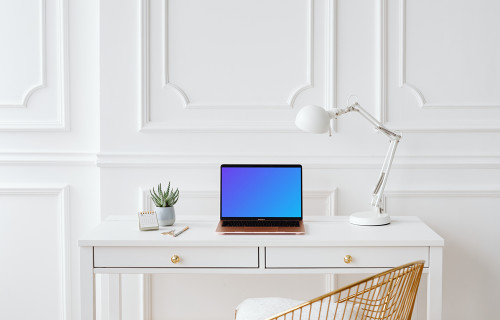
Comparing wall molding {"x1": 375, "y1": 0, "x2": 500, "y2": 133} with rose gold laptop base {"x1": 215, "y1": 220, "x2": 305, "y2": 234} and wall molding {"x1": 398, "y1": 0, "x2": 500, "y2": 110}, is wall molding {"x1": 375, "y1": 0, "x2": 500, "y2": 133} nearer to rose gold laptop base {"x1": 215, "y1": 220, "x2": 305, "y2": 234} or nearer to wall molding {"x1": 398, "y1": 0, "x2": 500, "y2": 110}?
wall molding {"x1": 398, "y1": 0, "x2": 500, "y2": 110}

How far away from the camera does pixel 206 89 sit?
7.70ft

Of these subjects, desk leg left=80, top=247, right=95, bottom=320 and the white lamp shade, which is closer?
desk leg left=80, top=247, right=95, bottom=320

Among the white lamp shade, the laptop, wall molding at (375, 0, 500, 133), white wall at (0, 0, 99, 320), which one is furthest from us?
white wall at (0, 0, 99, 320)

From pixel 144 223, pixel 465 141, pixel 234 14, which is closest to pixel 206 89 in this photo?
pixel 234 14

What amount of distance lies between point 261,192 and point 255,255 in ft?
0.96

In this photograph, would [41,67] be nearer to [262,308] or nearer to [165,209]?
[165,209]

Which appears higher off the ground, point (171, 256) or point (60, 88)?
point (60, 88)

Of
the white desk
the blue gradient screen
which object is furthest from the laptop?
the white desk

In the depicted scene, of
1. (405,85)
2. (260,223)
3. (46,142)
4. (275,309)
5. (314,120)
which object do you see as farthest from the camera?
(46,142)

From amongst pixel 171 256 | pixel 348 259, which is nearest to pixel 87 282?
pixel 171 256

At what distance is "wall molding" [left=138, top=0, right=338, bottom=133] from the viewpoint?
91.0 inches

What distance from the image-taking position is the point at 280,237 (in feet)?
6.08

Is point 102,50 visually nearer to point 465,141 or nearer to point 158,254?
point 158,254

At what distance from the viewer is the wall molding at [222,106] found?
7.59 ft
